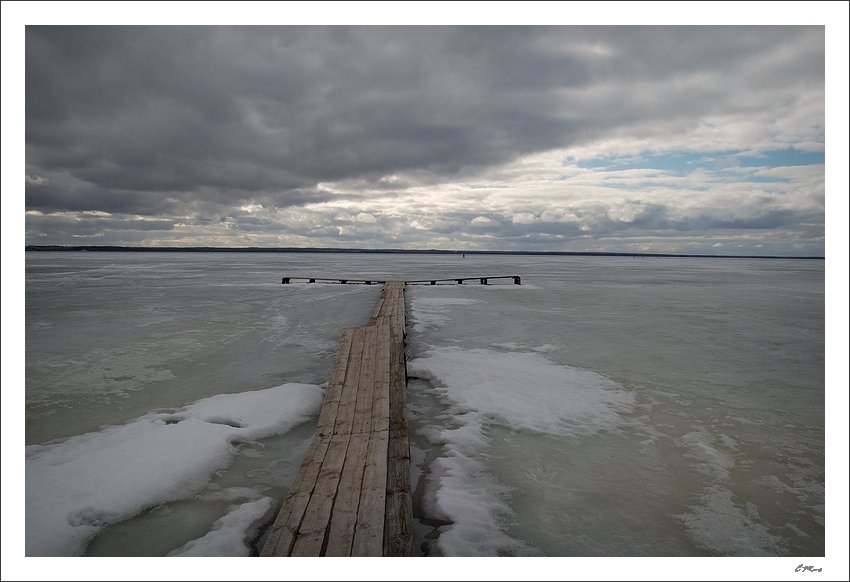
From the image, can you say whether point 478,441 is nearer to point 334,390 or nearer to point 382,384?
point 382,384

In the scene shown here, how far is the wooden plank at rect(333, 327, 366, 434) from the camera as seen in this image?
4.80 m

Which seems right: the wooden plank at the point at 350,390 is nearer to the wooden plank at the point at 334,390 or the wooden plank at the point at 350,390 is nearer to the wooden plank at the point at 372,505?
the wooden plank at the point at 334,390

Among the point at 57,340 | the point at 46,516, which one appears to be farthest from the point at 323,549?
the point at 57,340

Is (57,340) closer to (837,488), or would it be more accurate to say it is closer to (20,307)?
(20,307)

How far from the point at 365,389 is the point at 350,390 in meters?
0.19

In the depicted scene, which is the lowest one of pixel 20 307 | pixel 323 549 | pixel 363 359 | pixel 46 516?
pixel 46 516

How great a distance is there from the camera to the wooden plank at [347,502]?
2.91 m

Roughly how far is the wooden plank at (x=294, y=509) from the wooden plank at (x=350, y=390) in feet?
1.70

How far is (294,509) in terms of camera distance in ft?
10.7

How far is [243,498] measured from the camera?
4.11 m

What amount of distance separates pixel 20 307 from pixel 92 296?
20796mm
